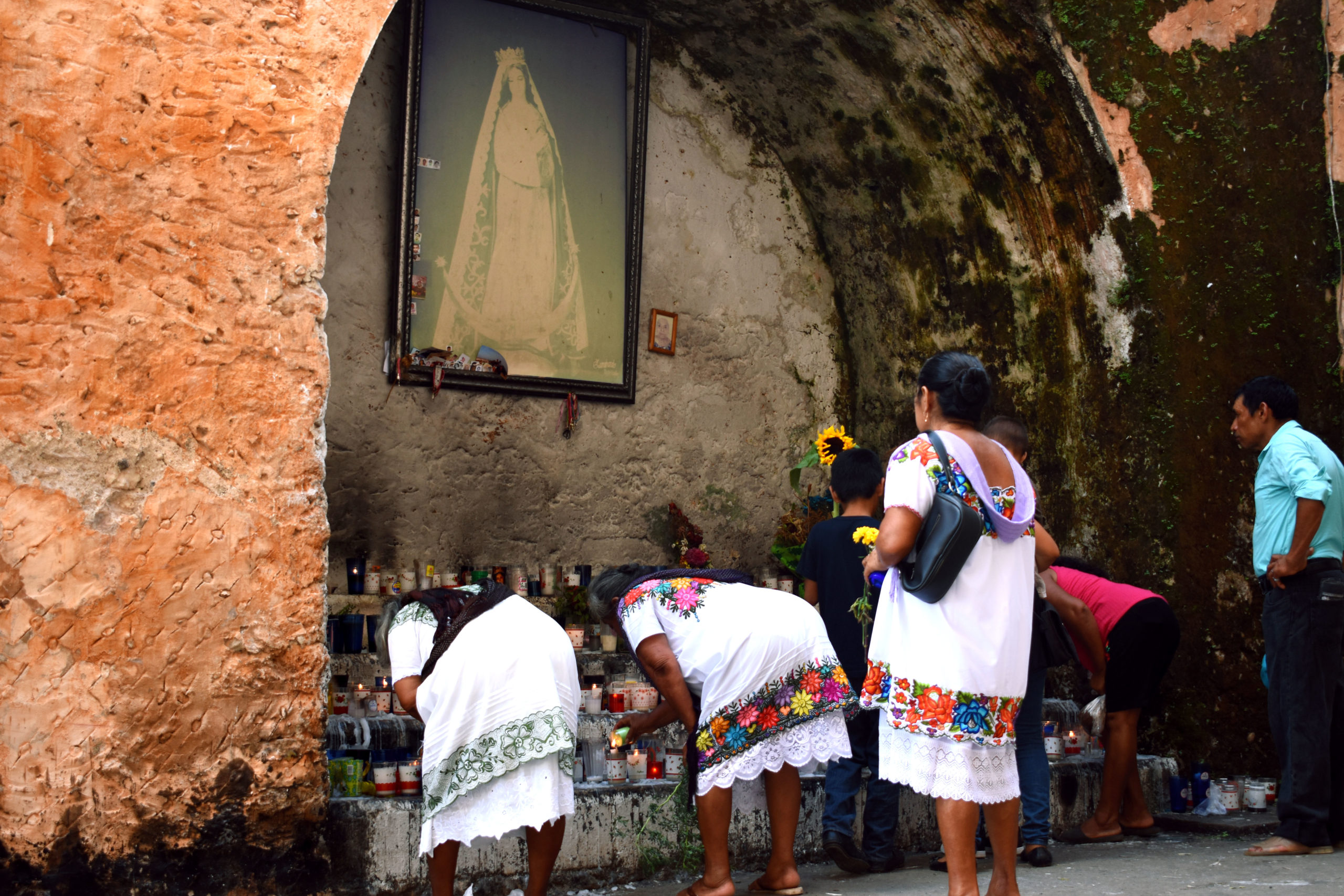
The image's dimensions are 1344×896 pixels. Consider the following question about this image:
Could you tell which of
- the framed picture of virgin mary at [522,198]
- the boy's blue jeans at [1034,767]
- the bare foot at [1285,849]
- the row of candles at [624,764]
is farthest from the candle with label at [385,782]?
the bare foot at [1285,849]

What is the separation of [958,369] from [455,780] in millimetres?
1764

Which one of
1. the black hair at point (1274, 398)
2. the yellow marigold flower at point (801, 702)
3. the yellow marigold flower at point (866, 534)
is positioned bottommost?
the yellow marigold flower at point (801, 702)

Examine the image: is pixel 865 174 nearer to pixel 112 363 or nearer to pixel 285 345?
pixel 285 345

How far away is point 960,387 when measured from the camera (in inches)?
118

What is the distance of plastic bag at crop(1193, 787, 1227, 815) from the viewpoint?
4910 mm

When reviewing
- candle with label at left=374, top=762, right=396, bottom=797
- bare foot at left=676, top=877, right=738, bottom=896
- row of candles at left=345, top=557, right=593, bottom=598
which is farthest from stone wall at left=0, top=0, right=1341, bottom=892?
bare foot at left=676, top=877, right=738, bottom=896

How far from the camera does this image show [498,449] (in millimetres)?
6012

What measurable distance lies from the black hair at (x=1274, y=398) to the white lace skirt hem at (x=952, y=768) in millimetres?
2084

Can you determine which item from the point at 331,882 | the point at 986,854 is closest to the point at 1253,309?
the point at 986,854

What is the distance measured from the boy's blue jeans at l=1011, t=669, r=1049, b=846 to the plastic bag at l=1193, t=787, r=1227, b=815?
123cm

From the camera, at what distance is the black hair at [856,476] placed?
4375 mm

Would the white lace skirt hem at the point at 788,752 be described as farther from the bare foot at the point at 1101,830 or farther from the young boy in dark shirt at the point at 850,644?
the bare foot at the point at 1101,830

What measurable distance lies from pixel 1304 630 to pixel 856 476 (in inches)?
63.4

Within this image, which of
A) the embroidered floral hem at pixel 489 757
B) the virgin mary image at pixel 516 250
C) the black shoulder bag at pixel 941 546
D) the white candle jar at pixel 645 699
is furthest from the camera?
the virgin mary image at pixel 516 250
